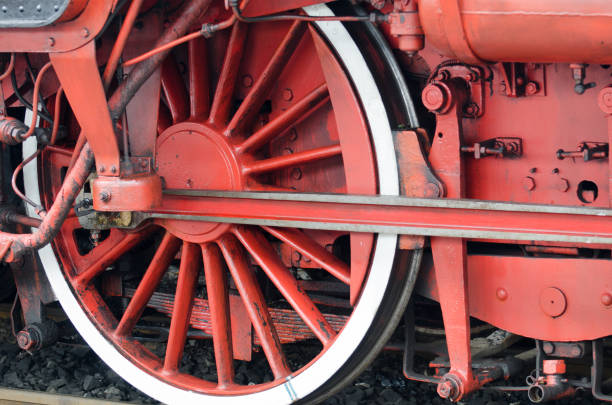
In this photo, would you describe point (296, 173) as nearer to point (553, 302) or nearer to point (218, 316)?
point (218, 316)

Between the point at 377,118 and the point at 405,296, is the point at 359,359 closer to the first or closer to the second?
the point at 405,296

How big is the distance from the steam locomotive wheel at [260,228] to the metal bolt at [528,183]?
47 cm

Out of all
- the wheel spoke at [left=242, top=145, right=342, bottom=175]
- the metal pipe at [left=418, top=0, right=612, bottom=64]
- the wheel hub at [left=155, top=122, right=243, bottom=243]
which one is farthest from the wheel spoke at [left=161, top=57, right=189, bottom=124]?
the metal pipe at [left=418, top=0, right=612, bottom=64]

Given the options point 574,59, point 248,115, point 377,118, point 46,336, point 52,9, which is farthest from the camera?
point 46,336

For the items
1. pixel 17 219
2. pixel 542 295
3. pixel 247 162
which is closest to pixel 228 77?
pixel 247 162

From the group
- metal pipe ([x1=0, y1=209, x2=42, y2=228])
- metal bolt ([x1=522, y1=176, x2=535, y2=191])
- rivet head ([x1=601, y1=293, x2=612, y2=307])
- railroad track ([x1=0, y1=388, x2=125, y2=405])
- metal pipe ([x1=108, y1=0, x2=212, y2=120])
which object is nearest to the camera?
rivet head ([x1=601, y1=293, x2=612, y2=307])

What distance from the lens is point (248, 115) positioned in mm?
3674

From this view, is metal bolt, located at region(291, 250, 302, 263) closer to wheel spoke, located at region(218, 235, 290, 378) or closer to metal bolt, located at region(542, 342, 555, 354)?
wheel spoke, located at region(218, 235, 290, 378)

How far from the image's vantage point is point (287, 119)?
3578 mm

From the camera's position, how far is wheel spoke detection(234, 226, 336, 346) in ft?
11.6

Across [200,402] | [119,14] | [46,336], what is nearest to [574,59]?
[119,14]

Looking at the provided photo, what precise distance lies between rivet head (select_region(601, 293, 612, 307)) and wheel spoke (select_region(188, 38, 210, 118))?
1.80m

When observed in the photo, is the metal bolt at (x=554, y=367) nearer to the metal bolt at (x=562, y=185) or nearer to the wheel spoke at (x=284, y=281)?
the metal bolt at (x=562, y=185)

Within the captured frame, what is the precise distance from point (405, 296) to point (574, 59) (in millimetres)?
1127
